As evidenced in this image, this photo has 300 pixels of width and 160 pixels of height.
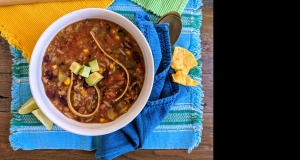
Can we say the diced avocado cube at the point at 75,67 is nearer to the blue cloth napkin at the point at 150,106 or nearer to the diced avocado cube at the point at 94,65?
the diced avocado cube at the point at 94,65

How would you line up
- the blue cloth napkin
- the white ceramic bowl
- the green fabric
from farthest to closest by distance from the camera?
the green fabric, the blue cloth napkin, the white ceramic bowl

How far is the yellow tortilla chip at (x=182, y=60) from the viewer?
1.74 metres

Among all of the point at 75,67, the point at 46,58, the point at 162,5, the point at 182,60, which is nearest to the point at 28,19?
the point at 46,58

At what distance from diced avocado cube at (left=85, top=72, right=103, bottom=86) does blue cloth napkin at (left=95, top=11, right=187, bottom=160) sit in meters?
0.29

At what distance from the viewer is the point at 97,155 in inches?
66.8

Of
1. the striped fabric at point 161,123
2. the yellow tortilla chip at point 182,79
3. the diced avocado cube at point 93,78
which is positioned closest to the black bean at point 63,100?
the diced avocado cube at point 93,78

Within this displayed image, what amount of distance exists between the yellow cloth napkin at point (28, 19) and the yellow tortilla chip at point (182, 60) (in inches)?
16.6

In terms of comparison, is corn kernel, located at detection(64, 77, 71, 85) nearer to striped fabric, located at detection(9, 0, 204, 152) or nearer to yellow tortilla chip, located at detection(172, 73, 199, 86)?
striped fabric, located at detection(9, 0, 204, 152)

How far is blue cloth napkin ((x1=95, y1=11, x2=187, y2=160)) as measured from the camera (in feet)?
5.54

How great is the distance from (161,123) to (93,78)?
1.48 ft

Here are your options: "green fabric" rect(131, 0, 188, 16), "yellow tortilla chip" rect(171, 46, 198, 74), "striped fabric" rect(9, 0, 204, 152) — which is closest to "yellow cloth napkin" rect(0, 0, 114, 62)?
"striped fabric" rect(9, 0, 204, 152)
